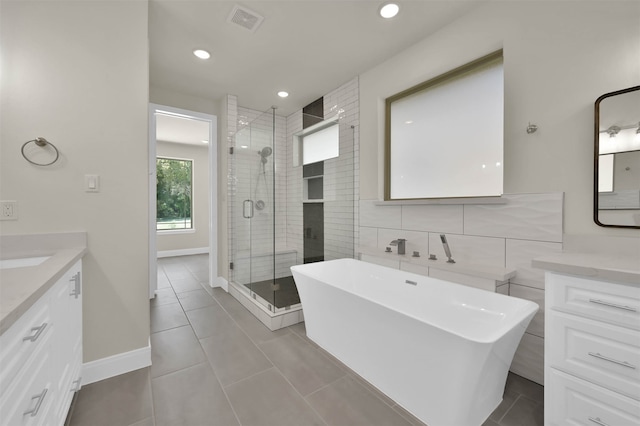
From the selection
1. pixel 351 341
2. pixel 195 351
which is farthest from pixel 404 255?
pixel 195 351

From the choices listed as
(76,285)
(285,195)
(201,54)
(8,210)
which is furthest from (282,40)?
(76,285)

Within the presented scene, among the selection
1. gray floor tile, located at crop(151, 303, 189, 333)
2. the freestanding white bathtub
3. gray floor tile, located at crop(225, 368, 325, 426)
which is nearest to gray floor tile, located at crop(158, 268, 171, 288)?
gray floor tile, located at crop(151, 303, 189, 333)

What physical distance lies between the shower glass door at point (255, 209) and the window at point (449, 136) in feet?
4.45

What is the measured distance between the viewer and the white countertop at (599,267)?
1153 mm

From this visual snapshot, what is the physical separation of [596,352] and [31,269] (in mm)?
2593

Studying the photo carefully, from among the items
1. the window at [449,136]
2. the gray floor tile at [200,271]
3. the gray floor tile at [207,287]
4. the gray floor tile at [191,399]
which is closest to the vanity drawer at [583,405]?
the window at [449,136]

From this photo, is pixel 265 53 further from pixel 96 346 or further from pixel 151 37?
pixel 96 346

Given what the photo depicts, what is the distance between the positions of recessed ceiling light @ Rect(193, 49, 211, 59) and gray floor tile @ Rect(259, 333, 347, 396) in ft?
9.49

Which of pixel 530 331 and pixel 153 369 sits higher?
pixel 530 331

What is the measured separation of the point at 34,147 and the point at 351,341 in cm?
247

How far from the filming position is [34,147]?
173 cm

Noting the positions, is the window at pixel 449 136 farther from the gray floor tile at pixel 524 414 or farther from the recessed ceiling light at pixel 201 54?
the recessed ceiling light at pixel 201 54

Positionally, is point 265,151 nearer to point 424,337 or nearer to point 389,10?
point 389,10

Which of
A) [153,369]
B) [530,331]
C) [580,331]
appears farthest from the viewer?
[153,369]
